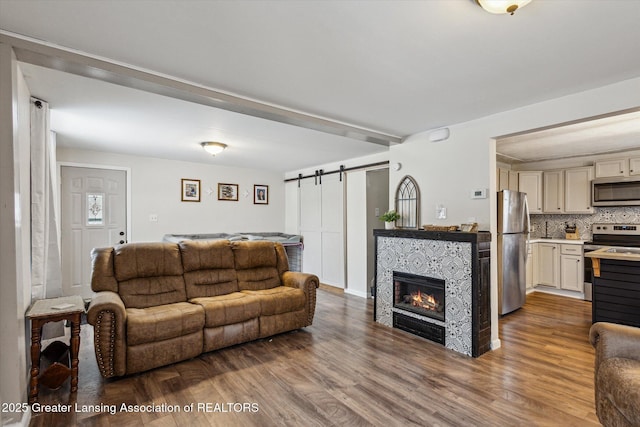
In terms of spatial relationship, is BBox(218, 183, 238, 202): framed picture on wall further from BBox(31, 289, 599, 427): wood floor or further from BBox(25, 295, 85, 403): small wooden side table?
BBox(25, 295, 85, 403): small wooden side table

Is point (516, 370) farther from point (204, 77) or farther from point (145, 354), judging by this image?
point (204, 77)

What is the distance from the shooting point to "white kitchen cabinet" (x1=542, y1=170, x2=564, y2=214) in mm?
5480

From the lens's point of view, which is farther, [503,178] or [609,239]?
[503,178]

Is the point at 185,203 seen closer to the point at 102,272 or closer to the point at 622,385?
the point at 102,272

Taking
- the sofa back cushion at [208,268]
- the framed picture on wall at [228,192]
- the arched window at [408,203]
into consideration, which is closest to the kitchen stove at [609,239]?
the arched window at [408,203]

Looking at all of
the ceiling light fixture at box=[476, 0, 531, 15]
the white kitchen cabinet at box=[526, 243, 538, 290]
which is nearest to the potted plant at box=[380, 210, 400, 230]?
the ceiling light fixture at box=[476, 0, 531, 15]

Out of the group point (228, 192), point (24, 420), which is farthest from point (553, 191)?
point (24, 420)

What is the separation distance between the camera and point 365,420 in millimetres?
2057

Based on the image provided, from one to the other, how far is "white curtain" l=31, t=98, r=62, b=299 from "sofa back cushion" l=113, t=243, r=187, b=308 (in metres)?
0.49

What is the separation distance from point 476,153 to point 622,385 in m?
2.35

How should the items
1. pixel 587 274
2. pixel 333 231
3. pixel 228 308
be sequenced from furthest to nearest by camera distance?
1. pixel 333 231
2. pixel 587 274
3. pixel 228 308

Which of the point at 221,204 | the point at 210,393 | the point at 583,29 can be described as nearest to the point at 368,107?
the point at 583,29

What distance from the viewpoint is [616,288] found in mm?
3422

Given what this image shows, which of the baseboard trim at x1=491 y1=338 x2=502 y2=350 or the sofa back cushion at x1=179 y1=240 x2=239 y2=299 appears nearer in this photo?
the baseboard trim at x1=491 y1=338 x2=502 y2=350
